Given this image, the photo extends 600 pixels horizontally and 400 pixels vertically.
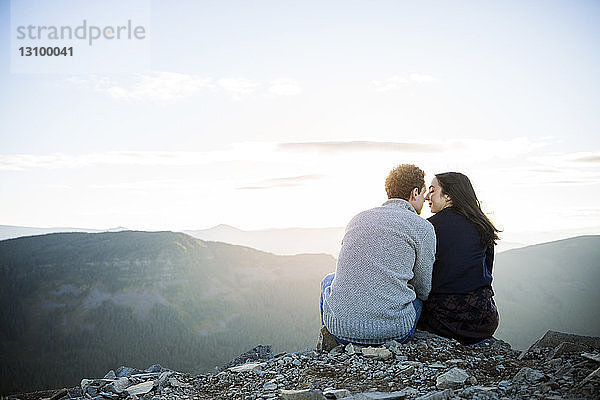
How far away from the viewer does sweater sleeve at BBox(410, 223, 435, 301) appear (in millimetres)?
5812

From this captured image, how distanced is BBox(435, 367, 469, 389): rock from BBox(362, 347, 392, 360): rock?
983mm

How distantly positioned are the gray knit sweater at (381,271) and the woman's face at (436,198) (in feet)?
2.21

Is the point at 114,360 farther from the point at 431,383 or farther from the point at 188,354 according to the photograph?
the point at 431,383

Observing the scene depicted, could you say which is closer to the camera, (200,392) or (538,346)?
(200,392)

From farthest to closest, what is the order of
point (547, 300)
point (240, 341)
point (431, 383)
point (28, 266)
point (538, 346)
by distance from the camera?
point (547, 300) < point (28, 266) < point (240, 341) < point (538, 346) < point (431, 383)

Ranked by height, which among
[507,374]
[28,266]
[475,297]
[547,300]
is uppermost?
[475,297]

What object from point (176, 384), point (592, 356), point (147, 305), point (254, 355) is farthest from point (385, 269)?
point (147, 305)

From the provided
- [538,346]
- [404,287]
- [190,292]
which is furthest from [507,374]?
[190,292]

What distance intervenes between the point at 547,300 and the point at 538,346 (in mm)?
74446

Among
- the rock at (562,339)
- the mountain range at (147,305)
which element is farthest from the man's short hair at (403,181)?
the mountain range at (147,305)

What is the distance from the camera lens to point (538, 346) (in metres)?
6.81

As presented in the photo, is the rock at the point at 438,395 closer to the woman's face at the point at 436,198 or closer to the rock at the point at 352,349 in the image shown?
the rock at the point at 352,349

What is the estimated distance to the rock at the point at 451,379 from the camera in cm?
463

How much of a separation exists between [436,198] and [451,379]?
2.65 metres
